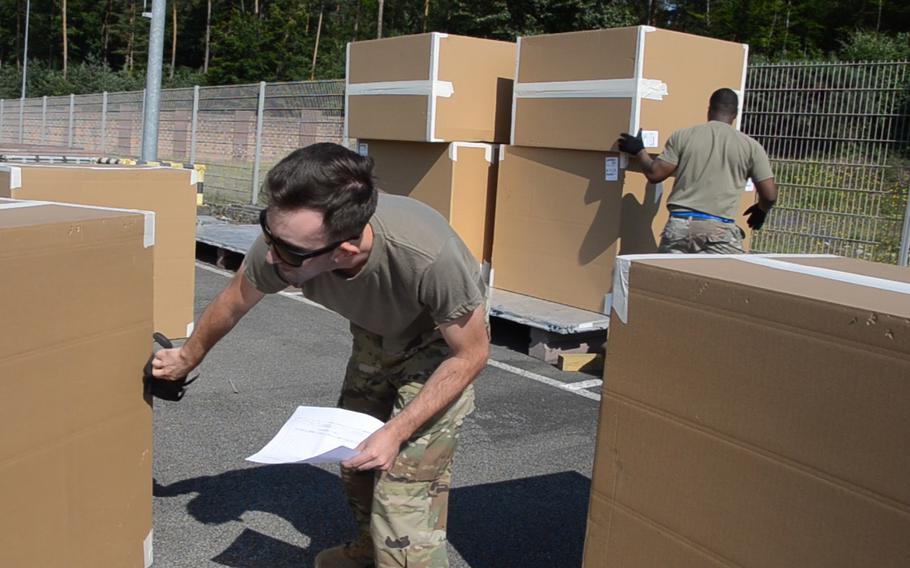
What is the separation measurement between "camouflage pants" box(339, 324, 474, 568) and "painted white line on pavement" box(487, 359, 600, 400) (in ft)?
9.51

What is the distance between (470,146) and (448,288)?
5219 mm

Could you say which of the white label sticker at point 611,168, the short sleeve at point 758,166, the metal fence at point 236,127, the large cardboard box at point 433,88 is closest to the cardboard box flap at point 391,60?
the large cardboard box at point 433,88

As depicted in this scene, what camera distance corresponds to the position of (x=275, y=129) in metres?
12.9

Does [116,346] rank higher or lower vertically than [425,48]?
lower

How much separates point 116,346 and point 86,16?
56509 mm

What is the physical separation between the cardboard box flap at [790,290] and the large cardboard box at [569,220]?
4.10m

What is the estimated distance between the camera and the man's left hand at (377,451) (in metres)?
2.17

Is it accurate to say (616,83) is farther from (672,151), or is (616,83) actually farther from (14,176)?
(14,176)

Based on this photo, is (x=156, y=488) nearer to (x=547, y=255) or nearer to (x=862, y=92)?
(x=547, y=255)

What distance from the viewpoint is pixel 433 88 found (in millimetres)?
7125

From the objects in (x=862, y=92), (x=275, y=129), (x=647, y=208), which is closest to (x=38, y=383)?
(x=647, y=208)

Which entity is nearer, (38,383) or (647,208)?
(38,383)

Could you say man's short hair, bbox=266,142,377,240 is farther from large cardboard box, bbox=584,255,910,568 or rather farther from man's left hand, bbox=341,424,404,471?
large cardboard box, bbox=584,255,910,568

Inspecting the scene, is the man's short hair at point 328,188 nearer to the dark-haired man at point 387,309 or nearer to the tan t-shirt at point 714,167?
the dark-haired man at point 387,309
